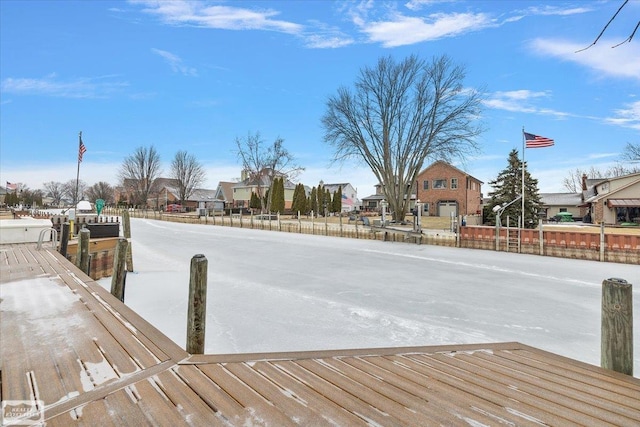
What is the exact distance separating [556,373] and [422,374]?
3.52 feet

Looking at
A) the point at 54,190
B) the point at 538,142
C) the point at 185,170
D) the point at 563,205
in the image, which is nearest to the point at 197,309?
the point at 538,142

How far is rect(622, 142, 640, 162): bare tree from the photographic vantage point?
1316 inches

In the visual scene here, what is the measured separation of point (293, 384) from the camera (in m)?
2.17

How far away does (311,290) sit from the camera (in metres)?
7.72

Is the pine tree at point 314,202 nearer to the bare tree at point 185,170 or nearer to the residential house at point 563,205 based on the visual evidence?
the bare tree at point 185,170

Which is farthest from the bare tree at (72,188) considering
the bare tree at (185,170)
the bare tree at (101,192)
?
the bare tree at (185,170)

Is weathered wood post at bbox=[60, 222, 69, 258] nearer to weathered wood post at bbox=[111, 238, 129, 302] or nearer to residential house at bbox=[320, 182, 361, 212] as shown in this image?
weathered wood post at bbox=[111, 238, 129, 302]

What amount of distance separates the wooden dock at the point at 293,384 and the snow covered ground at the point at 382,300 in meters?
1.77

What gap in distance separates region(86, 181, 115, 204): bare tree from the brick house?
6952 centimetres

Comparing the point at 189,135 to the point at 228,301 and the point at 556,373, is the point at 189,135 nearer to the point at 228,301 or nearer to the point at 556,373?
the point at 228,301

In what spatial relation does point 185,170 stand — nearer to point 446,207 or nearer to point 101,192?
point 101,192

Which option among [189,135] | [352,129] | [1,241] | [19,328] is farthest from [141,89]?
[19,328]

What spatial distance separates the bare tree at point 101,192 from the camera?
7494cm

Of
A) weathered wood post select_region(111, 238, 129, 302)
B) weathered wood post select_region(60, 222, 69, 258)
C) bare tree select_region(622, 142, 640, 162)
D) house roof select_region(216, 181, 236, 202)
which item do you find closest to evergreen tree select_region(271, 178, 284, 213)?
house roof select_region(216, 181, 236, 202)
